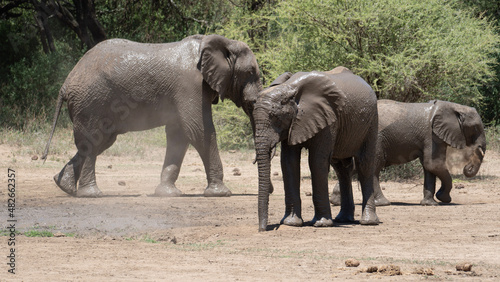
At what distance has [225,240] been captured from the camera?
26.5 feet

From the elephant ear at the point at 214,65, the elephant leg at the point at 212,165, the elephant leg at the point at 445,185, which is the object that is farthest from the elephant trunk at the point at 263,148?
the elephant leg at the point at 445,185

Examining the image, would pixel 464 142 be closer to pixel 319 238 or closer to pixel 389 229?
pixel 389 229

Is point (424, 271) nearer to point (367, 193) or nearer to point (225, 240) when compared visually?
point (225, 240)

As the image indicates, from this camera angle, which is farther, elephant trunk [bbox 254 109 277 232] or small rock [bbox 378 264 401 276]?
elephant trunk [bbox 254 109 277 232]

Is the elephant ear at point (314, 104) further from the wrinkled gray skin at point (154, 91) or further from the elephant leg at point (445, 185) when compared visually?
the elephant leg at point (445, 185)

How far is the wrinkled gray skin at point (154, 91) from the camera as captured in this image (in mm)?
11906

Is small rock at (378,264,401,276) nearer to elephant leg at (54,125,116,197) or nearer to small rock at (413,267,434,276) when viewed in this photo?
small rock at (413,267,434,276)

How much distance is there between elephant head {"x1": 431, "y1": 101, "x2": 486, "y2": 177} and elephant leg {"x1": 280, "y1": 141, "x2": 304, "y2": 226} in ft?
13.2

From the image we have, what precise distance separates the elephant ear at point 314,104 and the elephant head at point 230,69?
3.34m

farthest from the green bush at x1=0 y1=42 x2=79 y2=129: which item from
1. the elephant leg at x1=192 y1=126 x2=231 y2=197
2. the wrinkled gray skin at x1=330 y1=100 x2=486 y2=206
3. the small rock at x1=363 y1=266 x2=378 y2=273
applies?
the small rock at x1=363 y1=266 x2=378 y2=273

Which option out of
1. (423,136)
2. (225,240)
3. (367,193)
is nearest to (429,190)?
(423,136)

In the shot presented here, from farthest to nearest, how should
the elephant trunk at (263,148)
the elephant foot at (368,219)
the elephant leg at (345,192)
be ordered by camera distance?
the elephant leg at (345,192)
the elephant foot at (368,219)
the elephant trunk at (263,148)

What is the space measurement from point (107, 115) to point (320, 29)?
200 inches

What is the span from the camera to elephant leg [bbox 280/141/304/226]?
8.66m
